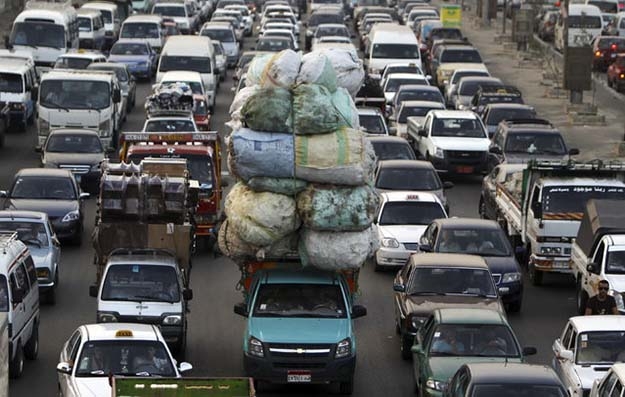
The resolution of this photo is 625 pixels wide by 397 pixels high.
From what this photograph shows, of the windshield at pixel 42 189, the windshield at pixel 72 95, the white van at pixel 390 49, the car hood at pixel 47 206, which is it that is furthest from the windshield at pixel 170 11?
the car hood at pixel 47 206

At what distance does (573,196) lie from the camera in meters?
31.1

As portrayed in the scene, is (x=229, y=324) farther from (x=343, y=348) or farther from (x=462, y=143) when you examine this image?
(x=462, y=143)

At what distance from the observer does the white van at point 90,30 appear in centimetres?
6675

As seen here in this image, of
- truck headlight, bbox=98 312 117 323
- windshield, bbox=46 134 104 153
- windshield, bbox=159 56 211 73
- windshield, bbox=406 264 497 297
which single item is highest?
truck headlight, bbox=98 312 117 323

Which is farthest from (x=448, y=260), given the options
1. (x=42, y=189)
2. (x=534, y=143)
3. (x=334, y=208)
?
(x=534, y=143)

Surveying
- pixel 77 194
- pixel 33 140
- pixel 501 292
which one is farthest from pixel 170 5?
pixel 501 292

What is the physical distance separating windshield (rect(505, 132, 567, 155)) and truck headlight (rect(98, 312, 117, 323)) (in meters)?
16.8

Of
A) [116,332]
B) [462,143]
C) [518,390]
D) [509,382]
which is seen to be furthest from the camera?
[462,143]

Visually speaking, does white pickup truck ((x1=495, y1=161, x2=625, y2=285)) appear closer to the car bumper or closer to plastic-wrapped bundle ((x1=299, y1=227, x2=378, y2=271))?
plastic-wrapped bundle ((x1=299, y1=227, x2=378, y2=271))

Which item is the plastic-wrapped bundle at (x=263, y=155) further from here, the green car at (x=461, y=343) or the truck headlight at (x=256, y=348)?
the green car at (x=461, y=343)

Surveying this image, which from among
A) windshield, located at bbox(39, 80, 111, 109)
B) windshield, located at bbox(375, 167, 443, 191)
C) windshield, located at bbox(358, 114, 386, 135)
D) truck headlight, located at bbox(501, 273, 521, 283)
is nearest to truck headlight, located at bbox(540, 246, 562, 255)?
truck headlight, located at bbox(501, 273, 521, 283)

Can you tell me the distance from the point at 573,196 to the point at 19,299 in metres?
11.0

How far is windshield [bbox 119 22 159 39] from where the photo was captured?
2616 inches

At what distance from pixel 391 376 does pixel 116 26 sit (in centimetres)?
5104
